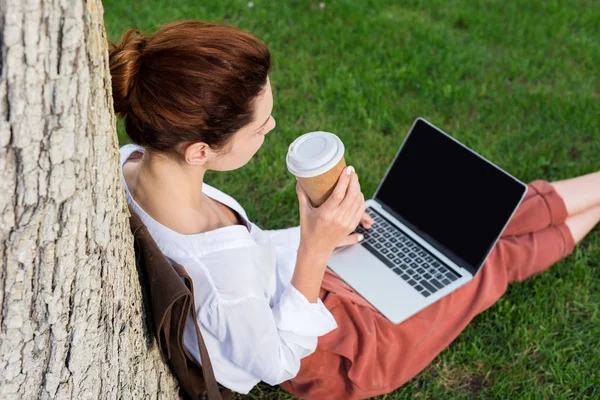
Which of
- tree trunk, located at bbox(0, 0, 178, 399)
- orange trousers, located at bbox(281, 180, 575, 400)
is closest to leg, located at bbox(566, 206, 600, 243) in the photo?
orange trousers, located at bbox(281, 180, 575, 400)

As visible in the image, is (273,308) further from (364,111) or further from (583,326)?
(364,111)

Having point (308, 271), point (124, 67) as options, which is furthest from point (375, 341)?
point (124, 67)

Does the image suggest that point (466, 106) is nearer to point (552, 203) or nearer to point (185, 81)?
point (552, 203)

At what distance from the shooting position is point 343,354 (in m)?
2.57

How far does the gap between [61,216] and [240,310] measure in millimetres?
695

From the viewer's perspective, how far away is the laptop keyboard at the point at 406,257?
287cm

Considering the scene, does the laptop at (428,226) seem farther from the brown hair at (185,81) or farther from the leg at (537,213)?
the brown hair at (185,81)

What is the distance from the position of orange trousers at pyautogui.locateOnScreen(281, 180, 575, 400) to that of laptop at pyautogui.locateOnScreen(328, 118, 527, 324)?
7cm

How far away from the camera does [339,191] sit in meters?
A: 2.06

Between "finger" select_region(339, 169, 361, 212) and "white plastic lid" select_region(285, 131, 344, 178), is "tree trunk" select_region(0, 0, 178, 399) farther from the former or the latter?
"finger" select_region(339, 169, 361, 212)

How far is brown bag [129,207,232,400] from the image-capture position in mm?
1900

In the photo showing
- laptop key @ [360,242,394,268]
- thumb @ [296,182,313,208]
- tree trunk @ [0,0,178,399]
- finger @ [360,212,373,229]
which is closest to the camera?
tree trunk @ [0,0,178,399]

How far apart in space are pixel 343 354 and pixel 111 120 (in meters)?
1.37

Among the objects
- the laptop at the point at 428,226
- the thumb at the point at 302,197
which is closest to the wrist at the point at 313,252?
the thumb at the point at 302,197
